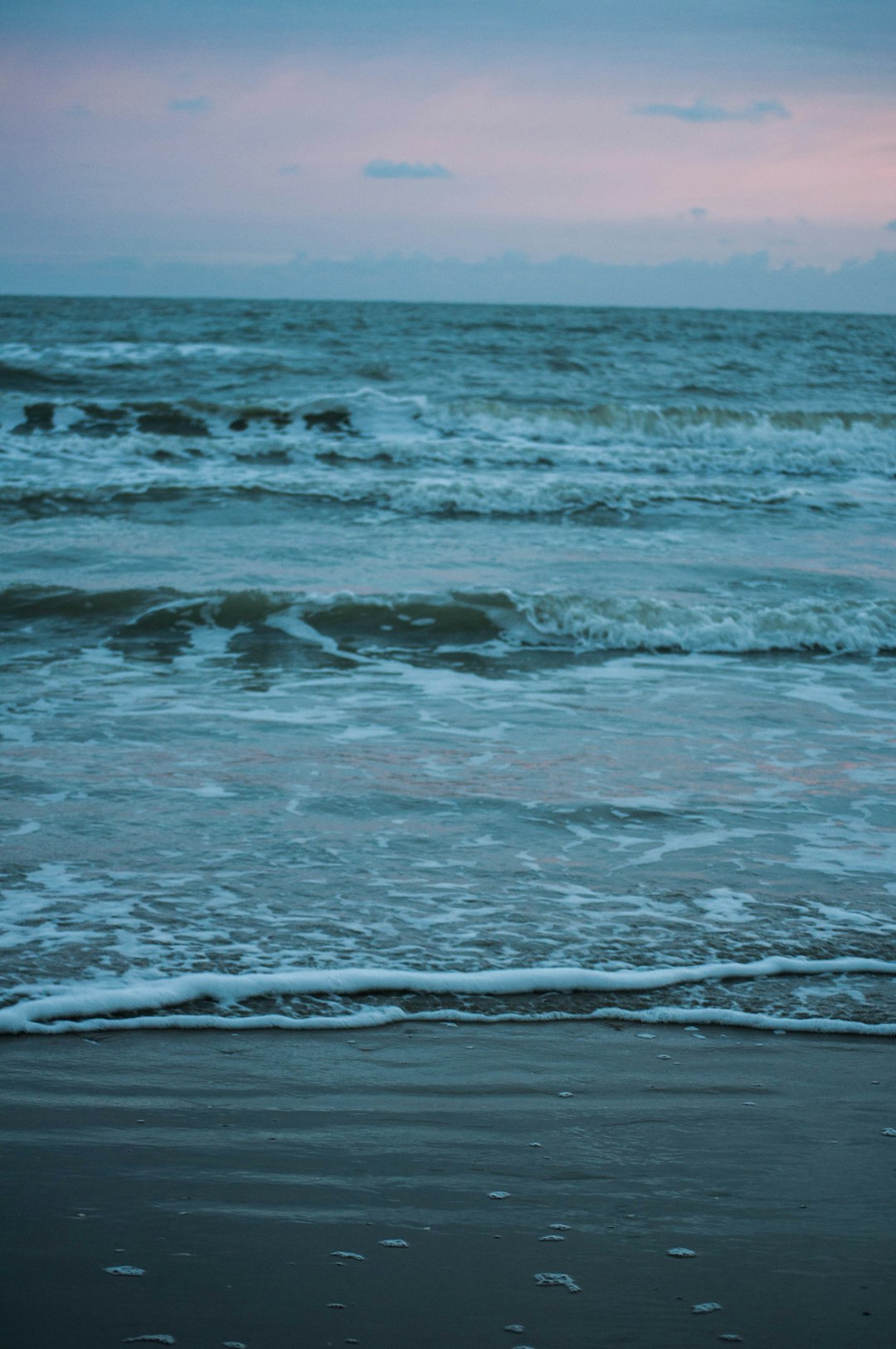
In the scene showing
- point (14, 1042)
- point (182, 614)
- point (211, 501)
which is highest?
point (211, 501)

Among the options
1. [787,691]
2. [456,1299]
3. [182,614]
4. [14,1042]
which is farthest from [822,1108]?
[182,614]

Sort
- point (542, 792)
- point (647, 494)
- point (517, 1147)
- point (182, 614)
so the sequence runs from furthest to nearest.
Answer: point (647, 494)
point (182, 614)
point (542, 792)
point (517, 1147)

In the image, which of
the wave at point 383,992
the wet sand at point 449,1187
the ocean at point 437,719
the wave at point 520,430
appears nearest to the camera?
the wet sand at point 449,1187

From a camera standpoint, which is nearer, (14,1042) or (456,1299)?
(456,1299)

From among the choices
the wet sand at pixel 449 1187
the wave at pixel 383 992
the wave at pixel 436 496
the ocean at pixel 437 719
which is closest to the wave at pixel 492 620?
the ocean at pixel 437 719

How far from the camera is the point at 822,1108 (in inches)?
101

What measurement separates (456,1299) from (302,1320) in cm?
26

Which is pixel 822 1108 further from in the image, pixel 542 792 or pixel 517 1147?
pixel 542 792

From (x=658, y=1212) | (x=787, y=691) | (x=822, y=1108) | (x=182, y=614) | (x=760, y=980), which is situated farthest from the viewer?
(x=182, y=614)

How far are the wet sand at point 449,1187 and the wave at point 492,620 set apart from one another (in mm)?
4786

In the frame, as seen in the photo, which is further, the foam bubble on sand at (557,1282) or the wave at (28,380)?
the wave at (28,380)

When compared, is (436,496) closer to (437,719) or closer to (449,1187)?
(437,719)

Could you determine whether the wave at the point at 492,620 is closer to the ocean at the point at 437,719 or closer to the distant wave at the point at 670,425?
the ocean at the point at 437,719

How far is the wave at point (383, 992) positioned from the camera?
9.40ft
